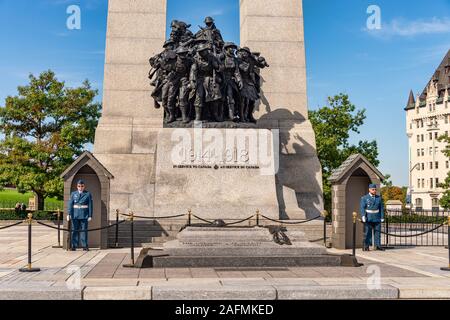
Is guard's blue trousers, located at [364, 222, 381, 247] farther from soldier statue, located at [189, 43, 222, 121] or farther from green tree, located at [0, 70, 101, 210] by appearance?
green tree, located at [0, 70, 101, 210]

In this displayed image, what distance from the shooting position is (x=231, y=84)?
77.1 ft

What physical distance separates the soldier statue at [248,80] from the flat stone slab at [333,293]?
44.7ft

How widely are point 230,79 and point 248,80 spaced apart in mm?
763

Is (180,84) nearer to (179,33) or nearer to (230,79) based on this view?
(230,79)

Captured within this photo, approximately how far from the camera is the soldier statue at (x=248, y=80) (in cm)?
2348

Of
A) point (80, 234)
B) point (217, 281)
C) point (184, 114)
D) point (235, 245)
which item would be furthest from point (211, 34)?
point (217, 281)

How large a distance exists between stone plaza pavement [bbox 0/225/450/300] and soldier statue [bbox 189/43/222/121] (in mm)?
8544

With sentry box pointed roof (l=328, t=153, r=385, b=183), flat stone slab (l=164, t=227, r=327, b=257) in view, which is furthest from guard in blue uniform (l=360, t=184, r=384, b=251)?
flat stone slab (l=164, t=227, r=327, b=257)

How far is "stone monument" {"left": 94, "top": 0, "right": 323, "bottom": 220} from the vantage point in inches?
834
